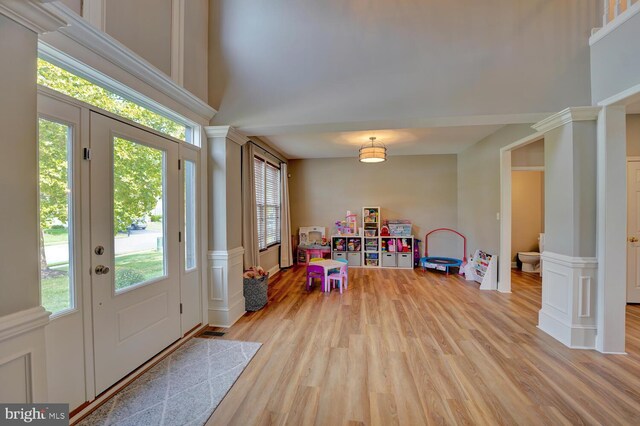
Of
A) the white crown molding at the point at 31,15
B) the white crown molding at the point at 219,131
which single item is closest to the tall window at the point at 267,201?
the white crown molding at the point at 219,131

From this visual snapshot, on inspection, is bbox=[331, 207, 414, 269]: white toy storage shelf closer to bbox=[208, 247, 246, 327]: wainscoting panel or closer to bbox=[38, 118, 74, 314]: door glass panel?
bbox=[208, 247, 246, 327]: wainscoting panel

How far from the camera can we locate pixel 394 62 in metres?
2.70

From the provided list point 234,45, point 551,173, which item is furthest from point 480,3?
point 234,45

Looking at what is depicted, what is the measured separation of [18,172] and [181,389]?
5.57ft

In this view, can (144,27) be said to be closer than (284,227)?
Yes

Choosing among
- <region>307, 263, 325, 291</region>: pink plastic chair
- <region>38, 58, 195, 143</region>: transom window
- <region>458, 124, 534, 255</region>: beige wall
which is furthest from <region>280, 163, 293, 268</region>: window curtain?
<region>458, 124, 534, 255</region>: beige wall

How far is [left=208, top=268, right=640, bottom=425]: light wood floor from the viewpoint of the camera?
65.3 inches

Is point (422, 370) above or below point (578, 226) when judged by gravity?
below

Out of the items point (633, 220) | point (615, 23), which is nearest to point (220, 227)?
point (615, 23)

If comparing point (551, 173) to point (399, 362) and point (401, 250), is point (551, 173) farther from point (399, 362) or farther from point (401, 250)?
point (401, 250)

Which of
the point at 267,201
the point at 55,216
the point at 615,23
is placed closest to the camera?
the point at 55,216

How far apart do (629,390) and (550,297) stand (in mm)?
962

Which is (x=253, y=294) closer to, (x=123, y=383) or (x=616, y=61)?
(x=123, y=383)

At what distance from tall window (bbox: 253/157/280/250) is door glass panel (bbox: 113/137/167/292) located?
215cm
